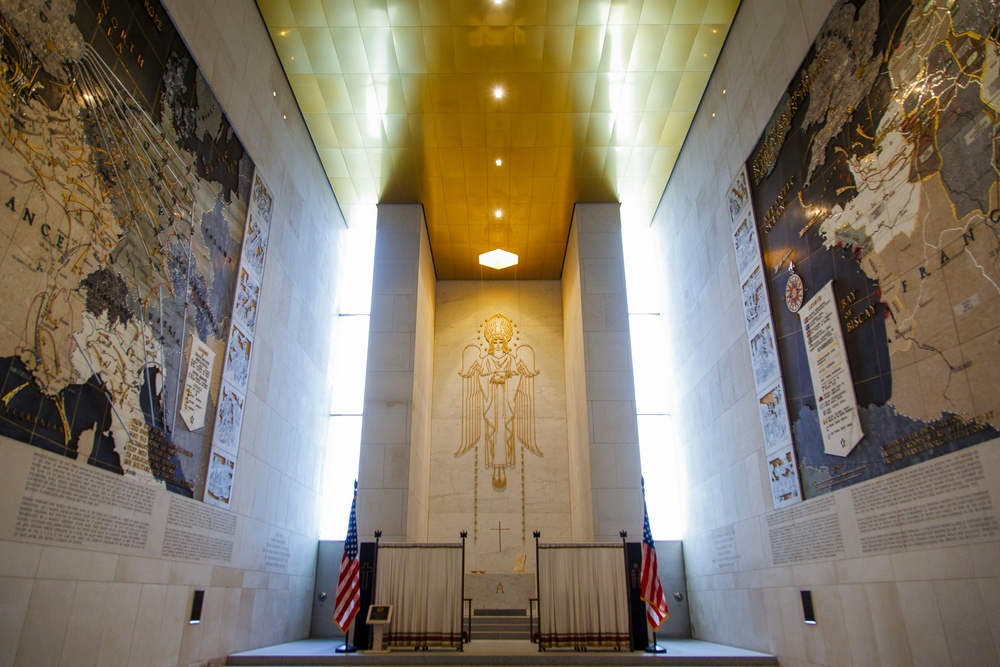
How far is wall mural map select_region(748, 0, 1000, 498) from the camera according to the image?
191 inches

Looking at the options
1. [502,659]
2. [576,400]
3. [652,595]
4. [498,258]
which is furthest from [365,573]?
[498,258]

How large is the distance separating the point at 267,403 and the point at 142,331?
3896mm

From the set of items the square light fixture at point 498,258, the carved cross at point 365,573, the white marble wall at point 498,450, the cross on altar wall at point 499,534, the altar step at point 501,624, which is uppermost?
the square light fixture at point 498,258

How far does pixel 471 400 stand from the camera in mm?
16047

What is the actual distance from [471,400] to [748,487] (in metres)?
8.01

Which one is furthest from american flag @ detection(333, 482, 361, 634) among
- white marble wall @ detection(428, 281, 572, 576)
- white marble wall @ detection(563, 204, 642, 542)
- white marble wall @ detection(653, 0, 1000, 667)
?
white marble wall @ detection(428, 281, 572, 576)

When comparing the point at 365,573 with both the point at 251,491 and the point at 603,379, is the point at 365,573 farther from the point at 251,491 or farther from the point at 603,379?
the point at 603,379

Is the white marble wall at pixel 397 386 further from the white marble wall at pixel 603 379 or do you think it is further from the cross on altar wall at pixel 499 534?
the white marble wall at pixel 603 379

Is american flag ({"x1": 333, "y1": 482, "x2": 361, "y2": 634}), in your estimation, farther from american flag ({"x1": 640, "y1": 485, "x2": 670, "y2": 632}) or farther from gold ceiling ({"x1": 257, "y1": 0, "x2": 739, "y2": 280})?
gold ceiling ({"x1": 257, "y1": 0, "x2": 739, "y2": 280})

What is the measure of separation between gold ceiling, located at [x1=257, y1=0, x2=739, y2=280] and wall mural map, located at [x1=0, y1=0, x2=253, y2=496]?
11.3 feet

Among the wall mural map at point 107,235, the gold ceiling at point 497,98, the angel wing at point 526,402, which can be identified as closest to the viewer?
the wall mural map at point 107,235

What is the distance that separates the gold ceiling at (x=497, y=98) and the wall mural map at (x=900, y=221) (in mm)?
3611

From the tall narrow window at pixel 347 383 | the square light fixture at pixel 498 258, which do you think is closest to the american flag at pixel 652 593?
the tall narrow window at pixel 347 383

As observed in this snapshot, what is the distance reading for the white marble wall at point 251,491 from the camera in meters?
5.09
